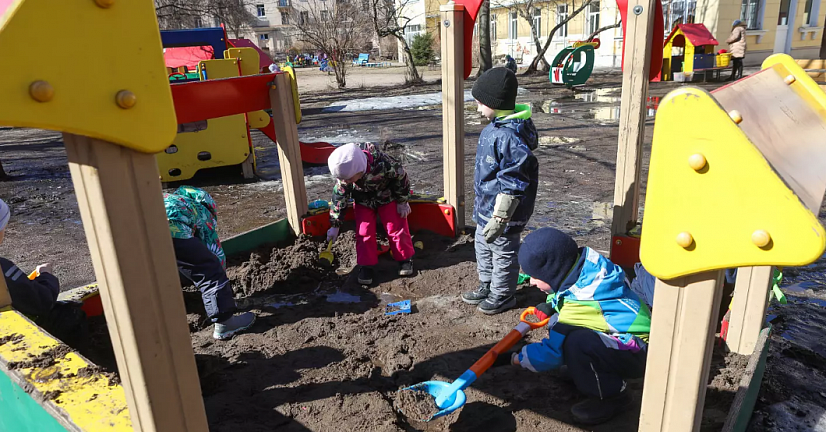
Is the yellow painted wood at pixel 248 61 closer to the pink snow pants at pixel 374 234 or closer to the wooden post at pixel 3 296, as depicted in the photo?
the pink snow pants at pixel 374 234

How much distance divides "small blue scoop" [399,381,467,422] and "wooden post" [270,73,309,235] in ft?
6.81

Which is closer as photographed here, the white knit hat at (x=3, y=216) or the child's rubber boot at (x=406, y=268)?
the white knit hat at (x=3, y=216)

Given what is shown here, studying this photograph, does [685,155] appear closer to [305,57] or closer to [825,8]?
[825,8]

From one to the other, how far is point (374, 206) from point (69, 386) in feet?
7.51

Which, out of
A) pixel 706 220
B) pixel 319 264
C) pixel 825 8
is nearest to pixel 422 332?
pixel 319 264

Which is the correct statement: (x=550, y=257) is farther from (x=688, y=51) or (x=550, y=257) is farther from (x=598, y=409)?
(x=688, y=51)

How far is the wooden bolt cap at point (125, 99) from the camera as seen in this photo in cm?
98

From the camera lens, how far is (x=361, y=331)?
3.00 meters

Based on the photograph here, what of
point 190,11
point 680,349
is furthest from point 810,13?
point 680,349

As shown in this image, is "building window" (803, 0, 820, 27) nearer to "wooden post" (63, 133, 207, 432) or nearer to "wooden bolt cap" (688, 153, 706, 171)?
"wooden bolt cap" (688, 153, 706, 171)


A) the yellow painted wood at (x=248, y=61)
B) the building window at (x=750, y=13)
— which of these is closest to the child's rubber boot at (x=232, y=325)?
the yellow painted wood at (x=248, y=61)

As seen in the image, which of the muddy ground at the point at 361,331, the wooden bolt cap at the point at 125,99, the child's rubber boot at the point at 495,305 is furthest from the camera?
the child's rubber boot at the point at 495,305

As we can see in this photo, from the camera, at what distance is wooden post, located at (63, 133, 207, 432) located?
3.42 feet

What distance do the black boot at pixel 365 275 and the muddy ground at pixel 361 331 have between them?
0.26 ft
